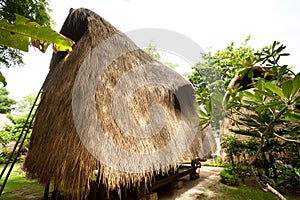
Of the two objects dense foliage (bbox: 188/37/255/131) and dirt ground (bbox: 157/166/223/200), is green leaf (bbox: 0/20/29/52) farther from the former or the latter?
dirt ground (bbox: 157/166/223/200)

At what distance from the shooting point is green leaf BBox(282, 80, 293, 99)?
29.1 inches

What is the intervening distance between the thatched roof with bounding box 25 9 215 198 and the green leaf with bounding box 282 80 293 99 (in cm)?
204

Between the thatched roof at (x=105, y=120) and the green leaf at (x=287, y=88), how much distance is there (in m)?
2.04

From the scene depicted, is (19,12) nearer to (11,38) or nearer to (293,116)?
(11,38)

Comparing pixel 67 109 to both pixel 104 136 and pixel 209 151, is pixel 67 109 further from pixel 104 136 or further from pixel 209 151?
pixel 209 151

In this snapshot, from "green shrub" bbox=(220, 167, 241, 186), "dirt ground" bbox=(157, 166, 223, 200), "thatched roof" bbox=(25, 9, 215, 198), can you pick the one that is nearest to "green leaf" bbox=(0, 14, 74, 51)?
"thatched roof" bbox=(25, 9, 215, 198)

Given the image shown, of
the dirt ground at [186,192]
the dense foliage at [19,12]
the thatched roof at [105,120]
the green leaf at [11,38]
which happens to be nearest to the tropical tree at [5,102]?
the dense foliage at [19,12]

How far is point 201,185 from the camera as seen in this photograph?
175 inches

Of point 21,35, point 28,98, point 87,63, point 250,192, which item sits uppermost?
point 28,98

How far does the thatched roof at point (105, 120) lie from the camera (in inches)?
83.4

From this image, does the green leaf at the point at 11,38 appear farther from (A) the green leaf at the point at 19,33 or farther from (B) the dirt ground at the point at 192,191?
(B) the dirt ground at the point at 192,191

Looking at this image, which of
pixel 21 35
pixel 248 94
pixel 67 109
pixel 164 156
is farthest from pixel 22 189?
pixel 248 94

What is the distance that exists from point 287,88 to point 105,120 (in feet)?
7.06

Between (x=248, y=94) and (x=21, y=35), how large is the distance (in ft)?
4.35
